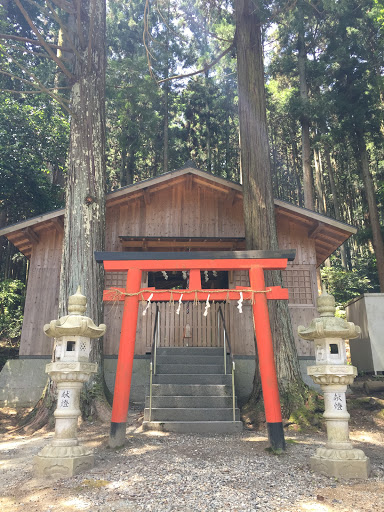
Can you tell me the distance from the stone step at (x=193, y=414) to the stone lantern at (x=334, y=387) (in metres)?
2.38

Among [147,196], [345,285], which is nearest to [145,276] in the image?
[147,196]

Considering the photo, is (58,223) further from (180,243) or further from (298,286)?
(298,286)

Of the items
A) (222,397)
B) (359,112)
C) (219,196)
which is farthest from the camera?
(359,112)

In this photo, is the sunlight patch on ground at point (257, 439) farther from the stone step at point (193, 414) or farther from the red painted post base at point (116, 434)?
the red painted post base at point (116, 434)

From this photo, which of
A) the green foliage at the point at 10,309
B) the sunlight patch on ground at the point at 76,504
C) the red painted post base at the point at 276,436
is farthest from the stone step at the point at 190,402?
the green foliage at the point at 10,309

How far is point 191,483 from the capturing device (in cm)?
367

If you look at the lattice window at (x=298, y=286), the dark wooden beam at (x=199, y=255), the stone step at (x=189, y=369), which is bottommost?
the stone step at (x=189, y=369)

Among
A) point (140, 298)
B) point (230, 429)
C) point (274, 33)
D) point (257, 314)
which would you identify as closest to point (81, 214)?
point (140, 298)

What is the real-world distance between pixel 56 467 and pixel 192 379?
143 inches

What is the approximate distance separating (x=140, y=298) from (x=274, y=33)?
2031 centimetres

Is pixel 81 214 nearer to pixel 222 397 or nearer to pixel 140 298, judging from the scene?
pixel 140 298

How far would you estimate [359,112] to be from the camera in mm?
15711

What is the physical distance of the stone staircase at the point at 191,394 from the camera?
6012 mm

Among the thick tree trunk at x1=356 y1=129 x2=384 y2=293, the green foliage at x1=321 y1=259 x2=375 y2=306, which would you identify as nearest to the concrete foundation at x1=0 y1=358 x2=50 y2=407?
the thick tree trunk at x1=356 y1=129 x2=384 y2=293
